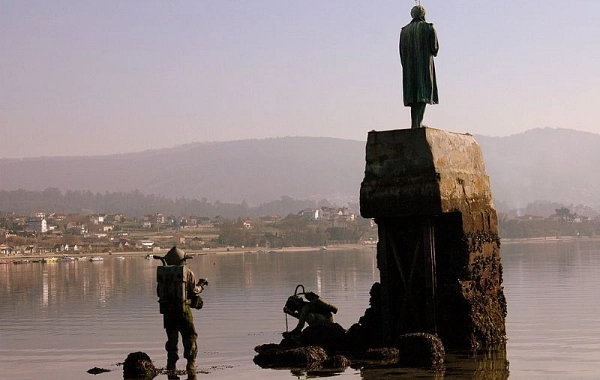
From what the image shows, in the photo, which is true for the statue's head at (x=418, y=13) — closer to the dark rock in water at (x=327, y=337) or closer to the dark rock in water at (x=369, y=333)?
the dark rock in water at (x=369, y=333)

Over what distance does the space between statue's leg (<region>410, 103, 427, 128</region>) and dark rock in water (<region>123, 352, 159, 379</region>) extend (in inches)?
318

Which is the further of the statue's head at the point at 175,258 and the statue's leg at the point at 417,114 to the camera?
the statue's leg at the point at 417,114

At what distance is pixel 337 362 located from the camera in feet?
78.9

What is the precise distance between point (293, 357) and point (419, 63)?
287 inches

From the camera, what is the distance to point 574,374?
75.0ft

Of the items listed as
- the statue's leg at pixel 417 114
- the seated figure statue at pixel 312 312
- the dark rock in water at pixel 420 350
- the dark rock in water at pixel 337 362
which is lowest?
the dark rock in water at pixel 337 362

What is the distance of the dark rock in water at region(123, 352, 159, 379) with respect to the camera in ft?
77.4

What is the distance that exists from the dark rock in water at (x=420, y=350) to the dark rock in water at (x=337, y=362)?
1.13 metres

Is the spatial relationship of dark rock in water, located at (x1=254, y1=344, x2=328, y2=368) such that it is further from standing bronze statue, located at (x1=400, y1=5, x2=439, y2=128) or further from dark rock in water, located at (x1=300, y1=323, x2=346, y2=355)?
standing bronze statue, located at (x1=400, y1=5, x2=439, y2=128)

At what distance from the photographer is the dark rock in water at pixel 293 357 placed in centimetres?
2459

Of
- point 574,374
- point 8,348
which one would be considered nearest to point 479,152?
point 574,374

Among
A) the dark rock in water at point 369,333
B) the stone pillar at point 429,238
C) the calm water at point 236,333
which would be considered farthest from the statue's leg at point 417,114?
the calm water at point 236,333

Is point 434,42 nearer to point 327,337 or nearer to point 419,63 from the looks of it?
point 419,63

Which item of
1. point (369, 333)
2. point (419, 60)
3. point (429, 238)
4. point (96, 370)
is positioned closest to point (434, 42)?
point (419, 60)
